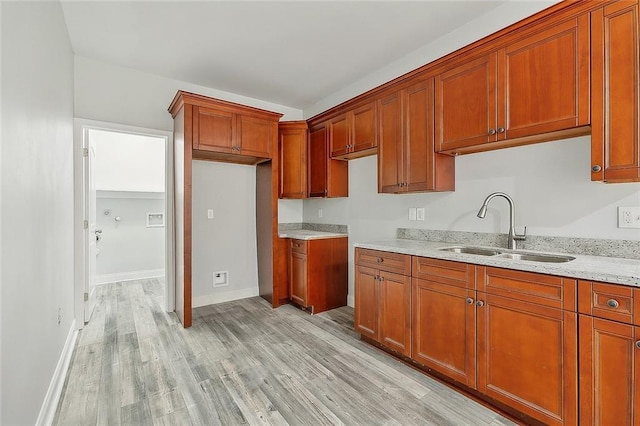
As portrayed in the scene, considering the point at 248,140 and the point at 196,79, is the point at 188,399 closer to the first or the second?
the point at 248,140

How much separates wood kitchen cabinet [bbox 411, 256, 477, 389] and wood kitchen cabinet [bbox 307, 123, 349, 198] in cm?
169

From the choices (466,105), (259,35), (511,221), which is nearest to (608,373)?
(511,221)

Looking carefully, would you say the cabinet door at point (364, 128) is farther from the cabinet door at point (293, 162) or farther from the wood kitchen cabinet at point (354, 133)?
the cabinet door at point (293, 162)

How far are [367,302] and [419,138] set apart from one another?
1.49 m

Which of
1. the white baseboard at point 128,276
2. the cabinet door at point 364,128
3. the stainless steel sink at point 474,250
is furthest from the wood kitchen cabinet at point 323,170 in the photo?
the white baseboard at point 128,276

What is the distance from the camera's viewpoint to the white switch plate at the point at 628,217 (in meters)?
1.73

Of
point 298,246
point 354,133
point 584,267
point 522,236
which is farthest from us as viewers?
point 298,246

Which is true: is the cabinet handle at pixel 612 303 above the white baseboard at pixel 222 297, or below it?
above

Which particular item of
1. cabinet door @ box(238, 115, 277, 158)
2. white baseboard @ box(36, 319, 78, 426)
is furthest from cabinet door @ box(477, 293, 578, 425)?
cabinet door @ box(238, 115, 277, 158)

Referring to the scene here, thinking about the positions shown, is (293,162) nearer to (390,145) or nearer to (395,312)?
(390,145)

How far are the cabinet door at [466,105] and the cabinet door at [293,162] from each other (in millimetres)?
1885

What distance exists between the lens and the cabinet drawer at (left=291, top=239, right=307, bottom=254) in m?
3.56

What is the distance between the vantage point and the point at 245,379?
7.23ft

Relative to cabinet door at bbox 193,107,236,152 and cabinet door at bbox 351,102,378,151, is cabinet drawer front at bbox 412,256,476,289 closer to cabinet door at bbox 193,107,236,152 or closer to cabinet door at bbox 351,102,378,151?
cabinet door at bbox 351,102,378,151
